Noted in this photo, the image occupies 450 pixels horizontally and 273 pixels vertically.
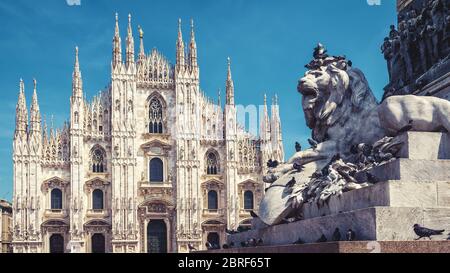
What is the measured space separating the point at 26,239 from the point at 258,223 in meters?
38.1

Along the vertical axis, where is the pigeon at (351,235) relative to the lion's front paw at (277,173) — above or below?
below

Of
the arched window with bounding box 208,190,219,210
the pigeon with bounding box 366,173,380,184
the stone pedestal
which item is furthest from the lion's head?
the arched window with bounding box 208,190,219,210

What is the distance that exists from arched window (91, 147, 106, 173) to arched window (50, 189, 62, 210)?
2.96 metres

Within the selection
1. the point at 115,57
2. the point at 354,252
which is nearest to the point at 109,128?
the point at 115,57

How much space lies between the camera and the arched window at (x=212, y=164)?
4906cm

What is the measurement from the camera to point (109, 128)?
4788 cm

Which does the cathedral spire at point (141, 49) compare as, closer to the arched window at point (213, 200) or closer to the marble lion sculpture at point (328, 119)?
the arched window at point (213, 200)

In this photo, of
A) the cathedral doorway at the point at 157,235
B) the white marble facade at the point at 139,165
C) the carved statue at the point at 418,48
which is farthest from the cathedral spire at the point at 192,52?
the carved statue at the point at 418,48

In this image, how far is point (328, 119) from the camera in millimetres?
9570

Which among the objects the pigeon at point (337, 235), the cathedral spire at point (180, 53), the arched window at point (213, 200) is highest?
the cathedral spire at point (180, 53)

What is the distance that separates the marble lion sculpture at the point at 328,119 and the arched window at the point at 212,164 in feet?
128

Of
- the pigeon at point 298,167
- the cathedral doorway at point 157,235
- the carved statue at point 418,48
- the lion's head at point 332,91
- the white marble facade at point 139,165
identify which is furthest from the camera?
the cathedral doorway at point 157,235

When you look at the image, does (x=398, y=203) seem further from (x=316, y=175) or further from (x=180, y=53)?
(x=180, y=53)
